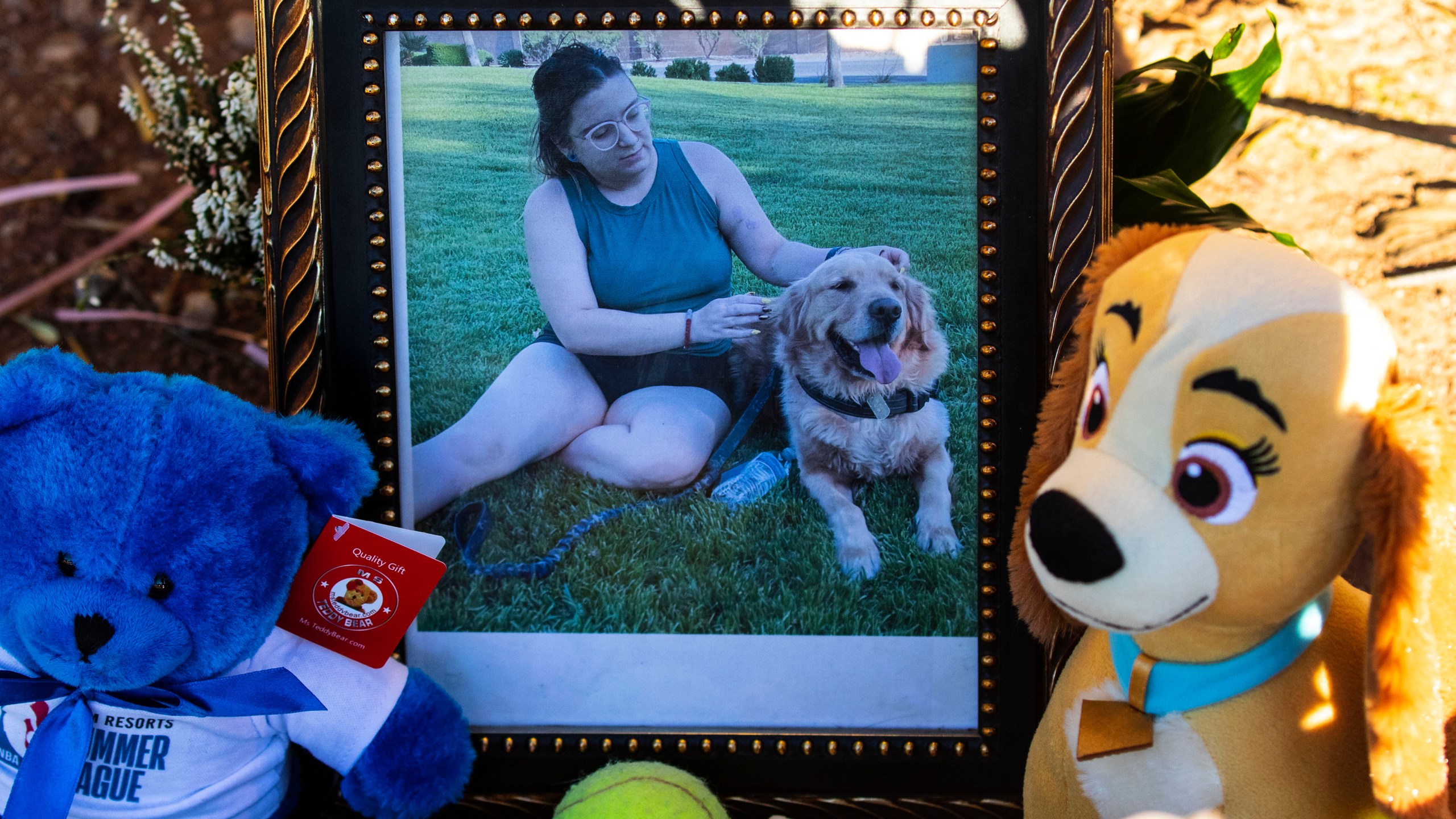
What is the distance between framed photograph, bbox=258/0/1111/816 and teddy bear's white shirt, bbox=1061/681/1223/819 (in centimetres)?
18

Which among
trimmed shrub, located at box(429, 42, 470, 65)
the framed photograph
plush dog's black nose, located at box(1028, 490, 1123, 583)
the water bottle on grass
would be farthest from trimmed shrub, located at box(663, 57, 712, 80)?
plush dog's black nose, located at box(1028, 490, 1123, 583)

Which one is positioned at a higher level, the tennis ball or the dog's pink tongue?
the dog's pink tongue

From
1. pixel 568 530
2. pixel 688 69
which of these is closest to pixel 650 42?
pixel 688 69

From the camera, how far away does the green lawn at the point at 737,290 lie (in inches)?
26.5

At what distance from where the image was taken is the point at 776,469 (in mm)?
691

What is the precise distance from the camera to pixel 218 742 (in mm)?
613

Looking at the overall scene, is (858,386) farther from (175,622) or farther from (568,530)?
(175,622)

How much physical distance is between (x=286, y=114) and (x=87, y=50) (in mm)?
491

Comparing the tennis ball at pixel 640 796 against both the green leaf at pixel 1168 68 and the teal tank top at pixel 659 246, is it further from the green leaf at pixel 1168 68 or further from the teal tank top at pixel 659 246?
the green leaf at pixel 1168 68

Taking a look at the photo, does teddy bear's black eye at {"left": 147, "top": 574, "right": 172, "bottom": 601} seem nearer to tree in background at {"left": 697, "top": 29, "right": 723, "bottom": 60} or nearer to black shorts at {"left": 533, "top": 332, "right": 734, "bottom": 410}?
black shorts at {"left": 533, "top": 332, "right": 734, "bottom": 410}

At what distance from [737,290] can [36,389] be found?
1.42ft

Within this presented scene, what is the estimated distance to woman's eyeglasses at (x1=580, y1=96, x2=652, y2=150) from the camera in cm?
68

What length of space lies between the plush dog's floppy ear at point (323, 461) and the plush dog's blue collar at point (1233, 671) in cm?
47

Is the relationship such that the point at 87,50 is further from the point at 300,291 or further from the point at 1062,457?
the point at 1062,457
